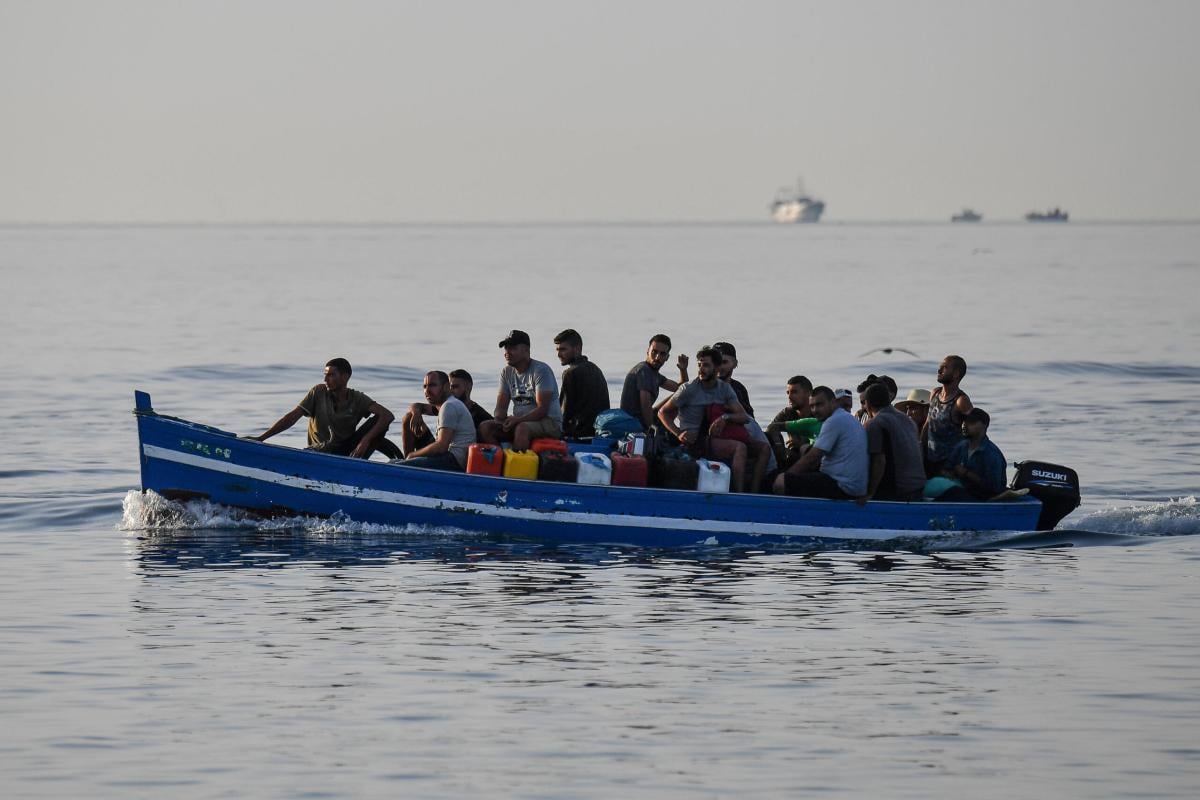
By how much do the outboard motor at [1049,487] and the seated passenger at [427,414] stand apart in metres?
5.28

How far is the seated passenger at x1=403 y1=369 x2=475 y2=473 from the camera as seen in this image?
57.0ft

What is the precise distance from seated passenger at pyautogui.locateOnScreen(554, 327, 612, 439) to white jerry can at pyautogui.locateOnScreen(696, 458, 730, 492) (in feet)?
3.63

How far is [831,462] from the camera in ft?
57.8

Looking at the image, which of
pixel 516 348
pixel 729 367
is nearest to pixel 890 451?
pixel 729 367

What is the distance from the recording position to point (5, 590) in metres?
15.6

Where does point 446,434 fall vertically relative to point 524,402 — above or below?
below

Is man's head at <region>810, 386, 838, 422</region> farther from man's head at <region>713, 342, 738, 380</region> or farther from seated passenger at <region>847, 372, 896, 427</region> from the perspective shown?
man's head at <region>713, 342, 738, 380</region>

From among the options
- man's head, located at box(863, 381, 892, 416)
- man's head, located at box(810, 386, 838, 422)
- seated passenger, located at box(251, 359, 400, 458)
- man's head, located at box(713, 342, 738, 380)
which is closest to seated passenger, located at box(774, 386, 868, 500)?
man's head, located at box(810, 386, 838, 422)

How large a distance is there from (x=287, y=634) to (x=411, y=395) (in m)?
23.7

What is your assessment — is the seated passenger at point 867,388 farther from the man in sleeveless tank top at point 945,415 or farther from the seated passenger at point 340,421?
the seated passenger at point 340,421

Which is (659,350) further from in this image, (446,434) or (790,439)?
(446,434)

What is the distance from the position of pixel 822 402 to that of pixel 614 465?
2035mm

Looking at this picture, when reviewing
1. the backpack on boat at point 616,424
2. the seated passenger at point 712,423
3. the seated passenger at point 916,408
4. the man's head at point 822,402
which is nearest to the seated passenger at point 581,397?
the backpack on boat at point 616,424

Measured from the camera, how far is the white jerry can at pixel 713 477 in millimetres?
17609
